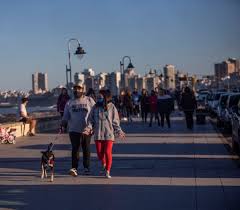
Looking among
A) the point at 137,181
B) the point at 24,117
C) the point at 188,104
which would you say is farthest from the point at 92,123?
the point at 188,104

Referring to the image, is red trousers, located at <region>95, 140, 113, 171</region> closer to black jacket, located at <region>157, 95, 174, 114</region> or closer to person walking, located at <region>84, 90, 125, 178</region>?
Result: person walking, located at <region>84, 90, 125, 178</region>

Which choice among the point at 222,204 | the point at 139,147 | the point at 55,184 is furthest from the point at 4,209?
the point at 139,147

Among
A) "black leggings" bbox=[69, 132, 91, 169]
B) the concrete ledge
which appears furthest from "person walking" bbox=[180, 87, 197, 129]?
"black leggings" bbox=[69, 132, 91, 169]

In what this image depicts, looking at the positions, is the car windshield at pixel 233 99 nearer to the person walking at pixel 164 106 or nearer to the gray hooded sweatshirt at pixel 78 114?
the person walking at pixel 164 106

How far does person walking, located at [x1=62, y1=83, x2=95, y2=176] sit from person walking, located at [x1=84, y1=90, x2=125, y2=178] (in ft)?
0.41

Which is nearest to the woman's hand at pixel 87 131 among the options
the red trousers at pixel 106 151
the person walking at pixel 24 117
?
the red trousers at pixel 106 151

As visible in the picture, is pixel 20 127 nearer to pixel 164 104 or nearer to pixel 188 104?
pixel 164 104

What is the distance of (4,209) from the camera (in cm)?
905

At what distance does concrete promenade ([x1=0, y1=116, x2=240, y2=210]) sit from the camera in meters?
9.28

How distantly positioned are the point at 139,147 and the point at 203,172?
18.9 ft

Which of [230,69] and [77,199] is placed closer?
[77,199]

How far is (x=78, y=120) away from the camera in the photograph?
12.5 metres

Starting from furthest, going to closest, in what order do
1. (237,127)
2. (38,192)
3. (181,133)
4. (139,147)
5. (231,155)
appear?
(181,133) → (139,147) → (231,155) → (237,127) → (38,192)

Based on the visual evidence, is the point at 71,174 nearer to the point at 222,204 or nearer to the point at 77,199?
the point at 77,199
